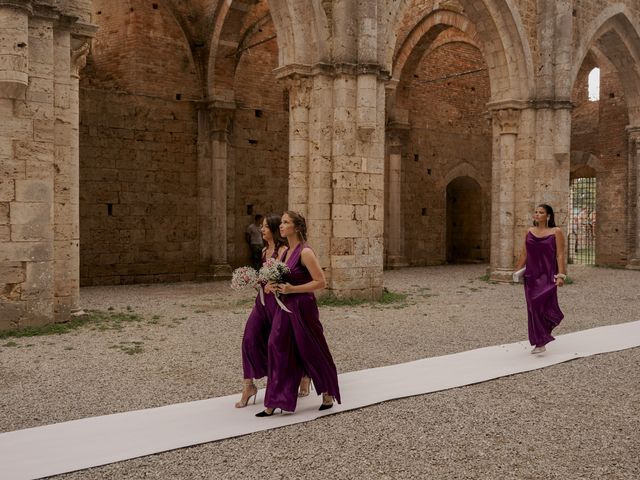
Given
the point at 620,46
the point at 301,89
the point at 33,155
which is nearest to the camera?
the point at 33,155

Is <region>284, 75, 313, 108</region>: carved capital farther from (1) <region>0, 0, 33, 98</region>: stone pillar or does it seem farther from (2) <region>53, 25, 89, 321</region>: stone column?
(1) <region>0, 0, 33, 98</region>: stone pillar

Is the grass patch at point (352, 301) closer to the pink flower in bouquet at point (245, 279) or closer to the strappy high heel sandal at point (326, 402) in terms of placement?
the strappy high heel sandal at point (326, 402)

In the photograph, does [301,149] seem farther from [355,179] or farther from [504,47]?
[504,47]

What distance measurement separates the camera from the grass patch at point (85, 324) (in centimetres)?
735

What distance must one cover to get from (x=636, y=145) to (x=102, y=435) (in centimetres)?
1745

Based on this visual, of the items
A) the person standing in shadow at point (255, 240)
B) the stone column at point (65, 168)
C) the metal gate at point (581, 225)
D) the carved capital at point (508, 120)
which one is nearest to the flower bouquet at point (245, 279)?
the stone column at point (65, 168)

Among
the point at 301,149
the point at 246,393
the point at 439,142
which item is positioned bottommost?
the point at 246,393

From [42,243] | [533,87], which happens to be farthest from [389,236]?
[42,243]

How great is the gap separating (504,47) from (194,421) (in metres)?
11.6

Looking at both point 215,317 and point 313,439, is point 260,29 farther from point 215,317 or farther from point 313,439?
point 313,439

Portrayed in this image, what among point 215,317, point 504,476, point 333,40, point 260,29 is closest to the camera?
point 504,476

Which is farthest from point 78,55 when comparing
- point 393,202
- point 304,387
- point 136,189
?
point 393,202

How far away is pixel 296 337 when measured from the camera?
4242 millimetres

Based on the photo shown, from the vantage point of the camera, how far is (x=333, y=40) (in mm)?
10180
